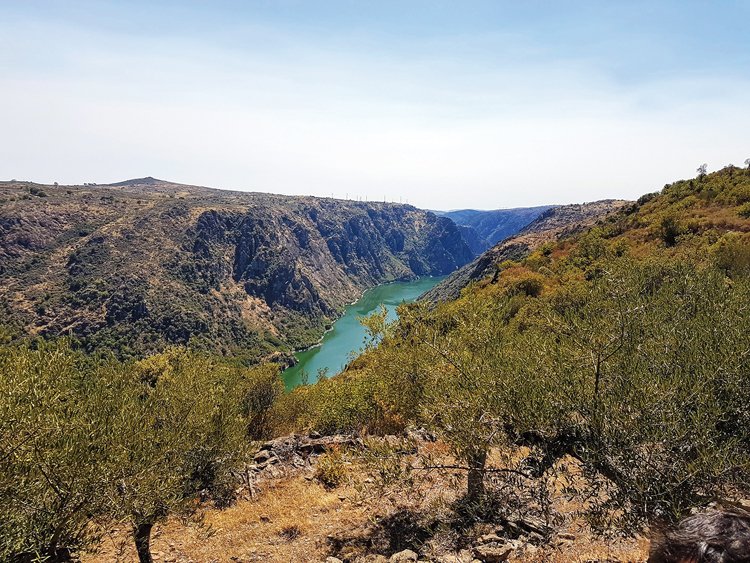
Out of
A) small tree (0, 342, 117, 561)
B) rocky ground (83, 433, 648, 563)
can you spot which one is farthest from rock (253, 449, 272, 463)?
small tree (0, 342, 117, 561)

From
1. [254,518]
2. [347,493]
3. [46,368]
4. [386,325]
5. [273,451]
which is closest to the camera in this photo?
[46,368]

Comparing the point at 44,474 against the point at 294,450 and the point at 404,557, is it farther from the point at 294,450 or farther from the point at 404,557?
the point at 294,450

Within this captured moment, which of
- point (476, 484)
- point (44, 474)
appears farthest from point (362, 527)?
point (44, 474)

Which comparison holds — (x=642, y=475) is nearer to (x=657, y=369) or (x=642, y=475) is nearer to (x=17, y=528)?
(x=657, y=369)

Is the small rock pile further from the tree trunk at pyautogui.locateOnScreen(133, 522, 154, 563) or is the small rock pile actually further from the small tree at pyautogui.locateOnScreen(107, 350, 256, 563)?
the tree trunk at pyautogui.locateOnScreen(133, 522, 154, 563)

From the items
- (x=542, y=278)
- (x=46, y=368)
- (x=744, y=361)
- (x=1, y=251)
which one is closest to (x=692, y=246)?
(x=542, y=278)

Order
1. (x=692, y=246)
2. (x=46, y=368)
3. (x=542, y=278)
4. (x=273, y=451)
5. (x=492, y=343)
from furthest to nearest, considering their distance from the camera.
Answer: (x=542, y=278) < (x=692, y=246) < (x=273, y=451) < (x=492, y=343) < (x=46, y=368)
